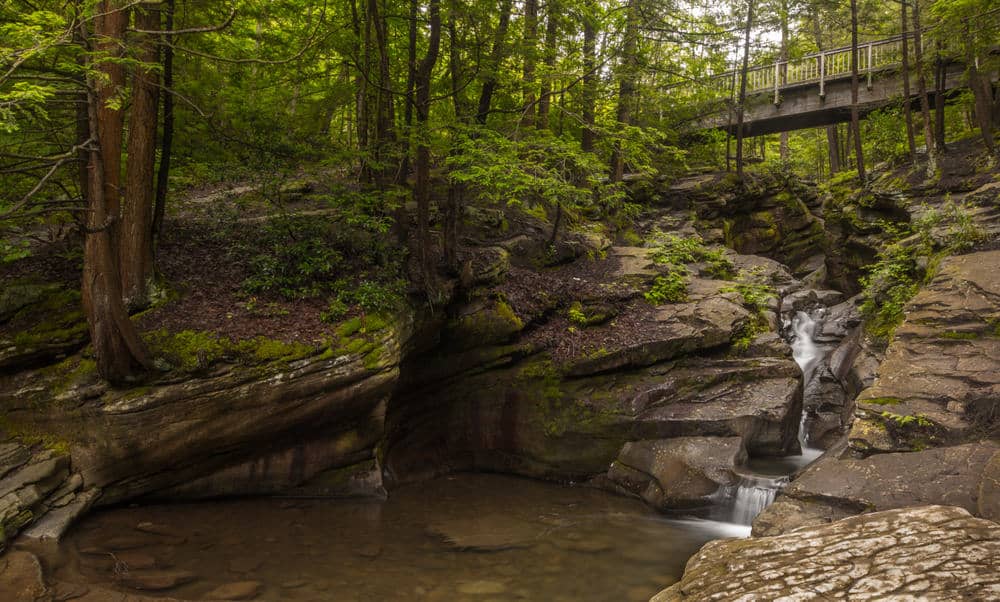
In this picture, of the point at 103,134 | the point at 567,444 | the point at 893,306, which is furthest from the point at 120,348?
the point at 893,306

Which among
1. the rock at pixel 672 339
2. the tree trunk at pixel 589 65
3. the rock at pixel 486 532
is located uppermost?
the tree trunk at pixel 589 65

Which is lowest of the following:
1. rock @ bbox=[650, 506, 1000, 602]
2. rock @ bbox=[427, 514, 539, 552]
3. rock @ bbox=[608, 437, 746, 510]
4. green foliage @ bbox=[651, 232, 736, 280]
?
rock @ bbox=[427, 514, 539, 552]

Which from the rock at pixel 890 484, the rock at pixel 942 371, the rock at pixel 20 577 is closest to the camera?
the rock at pixel 20 577

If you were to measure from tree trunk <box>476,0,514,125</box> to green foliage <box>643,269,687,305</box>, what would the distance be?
540 centimetres

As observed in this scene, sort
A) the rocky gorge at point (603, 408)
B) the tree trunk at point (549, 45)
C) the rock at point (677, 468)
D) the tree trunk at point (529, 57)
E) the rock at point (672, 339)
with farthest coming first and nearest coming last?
1. the rock at point (672, 339)
2. the tree trunk at point (529, 57)
3. the tree trunk at point (549, 45)
4. the rock at point (677, 468)
5. the rocky gorge at point (603, 408)

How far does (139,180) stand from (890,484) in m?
10.9

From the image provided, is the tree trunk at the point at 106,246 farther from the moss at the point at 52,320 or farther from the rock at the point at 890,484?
the rock at the point at 890,484

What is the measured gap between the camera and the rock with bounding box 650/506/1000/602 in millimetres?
3930

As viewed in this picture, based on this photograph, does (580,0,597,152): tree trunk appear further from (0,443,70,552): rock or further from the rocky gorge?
(0,443,70,552): rock

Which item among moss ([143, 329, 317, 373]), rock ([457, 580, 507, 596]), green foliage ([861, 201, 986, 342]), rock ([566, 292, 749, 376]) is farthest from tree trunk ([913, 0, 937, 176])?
moss ([143, 329, 317, 373])

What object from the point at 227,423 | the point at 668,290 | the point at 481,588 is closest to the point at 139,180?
the point at 227,423

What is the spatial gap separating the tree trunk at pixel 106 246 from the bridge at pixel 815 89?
715 inches

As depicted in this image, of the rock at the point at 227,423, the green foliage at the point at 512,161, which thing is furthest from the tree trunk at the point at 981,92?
the rock at the point at 227,423

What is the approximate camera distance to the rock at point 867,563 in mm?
3930
